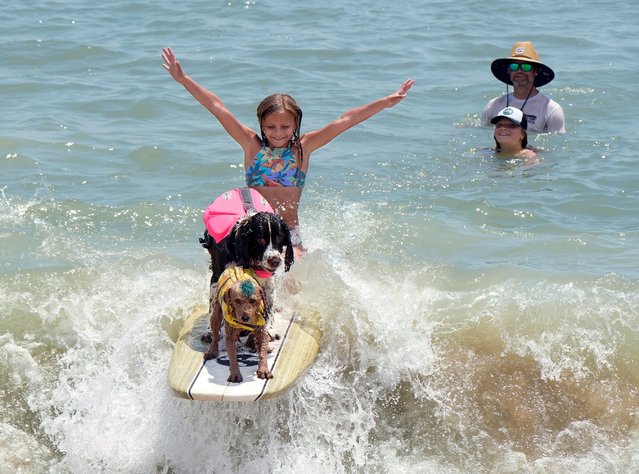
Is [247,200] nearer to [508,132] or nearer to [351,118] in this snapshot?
[351,118]

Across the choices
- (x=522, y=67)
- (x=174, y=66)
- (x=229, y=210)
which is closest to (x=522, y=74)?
(x=522, y=67)

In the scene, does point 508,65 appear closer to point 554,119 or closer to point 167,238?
point 554,119

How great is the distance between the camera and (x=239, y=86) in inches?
531

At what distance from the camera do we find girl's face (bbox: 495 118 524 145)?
1057 cm

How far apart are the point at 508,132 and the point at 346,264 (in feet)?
12.5

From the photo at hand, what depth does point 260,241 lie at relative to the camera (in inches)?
216

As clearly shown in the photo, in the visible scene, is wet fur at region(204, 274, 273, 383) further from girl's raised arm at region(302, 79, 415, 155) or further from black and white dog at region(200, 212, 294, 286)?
girl's raised arm at region(302, 79, 415, 155)

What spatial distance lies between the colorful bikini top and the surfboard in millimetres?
1060

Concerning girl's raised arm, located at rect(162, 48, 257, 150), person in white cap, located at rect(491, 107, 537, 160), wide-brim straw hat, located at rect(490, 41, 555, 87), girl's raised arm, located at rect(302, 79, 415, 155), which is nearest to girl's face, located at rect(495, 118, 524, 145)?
person in white cap, located at rect(491, 107, 537, 160)

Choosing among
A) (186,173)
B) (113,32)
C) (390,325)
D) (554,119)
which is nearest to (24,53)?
(113,32)

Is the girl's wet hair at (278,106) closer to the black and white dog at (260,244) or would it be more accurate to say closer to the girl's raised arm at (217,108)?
the girl's raised arm at (217,108)

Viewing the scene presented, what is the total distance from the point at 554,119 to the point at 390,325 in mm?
5226

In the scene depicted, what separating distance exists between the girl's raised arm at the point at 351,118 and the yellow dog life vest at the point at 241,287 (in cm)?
187

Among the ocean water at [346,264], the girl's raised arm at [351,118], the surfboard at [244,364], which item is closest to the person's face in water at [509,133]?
the ocean water at [346,264]
